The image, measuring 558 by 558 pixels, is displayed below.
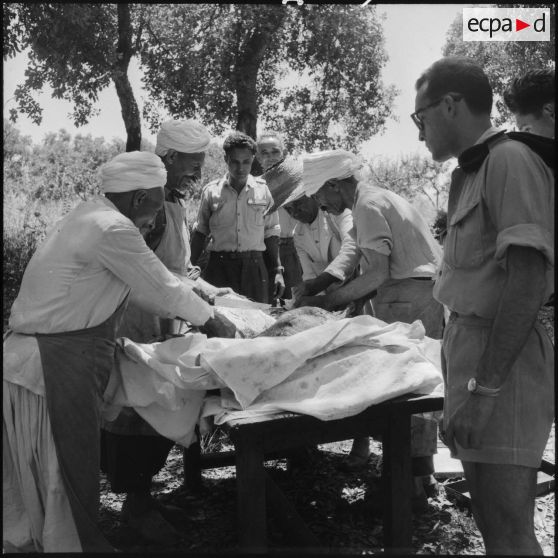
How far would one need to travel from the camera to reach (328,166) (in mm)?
3434

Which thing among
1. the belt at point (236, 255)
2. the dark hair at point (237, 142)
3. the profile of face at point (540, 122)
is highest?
the dark hair at point (237, 142)

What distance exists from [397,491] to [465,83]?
166 centimetres

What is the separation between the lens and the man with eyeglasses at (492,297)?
1812 millimetres

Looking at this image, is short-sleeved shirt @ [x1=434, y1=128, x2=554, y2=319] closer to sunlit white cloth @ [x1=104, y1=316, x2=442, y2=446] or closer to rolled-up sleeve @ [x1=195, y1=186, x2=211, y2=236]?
sunlit white cloth @ [x1=104, y1=316, x2=442, y2=446]

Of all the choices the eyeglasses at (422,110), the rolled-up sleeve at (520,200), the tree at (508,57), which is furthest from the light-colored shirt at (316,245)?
the tree at (508,57)

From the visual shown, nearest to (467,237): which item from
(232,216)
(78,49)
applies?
(232,216)

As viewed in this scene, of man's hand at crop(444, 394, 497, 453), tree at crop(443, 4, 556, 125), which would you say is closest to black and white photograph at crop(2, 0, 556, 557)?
man's hand at crop(444, 394, 497, 453)

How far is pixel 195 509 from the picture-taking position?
379 cm

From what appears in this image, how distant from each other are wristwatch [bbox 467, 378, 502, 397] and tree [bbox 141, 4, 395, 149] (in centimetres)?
1009

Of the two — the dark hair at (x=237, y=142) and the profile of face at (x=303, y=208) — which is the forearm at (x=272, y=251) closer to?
the dark hair at (x=237, y=142)

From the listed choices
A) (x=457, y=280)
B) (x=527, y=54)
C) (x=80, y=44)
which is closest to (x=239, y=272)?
(x=457, y=280)

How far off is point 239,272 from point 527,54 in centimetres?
504

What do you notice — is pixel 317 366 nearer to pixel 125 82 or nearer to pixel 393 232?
pixel 393 232

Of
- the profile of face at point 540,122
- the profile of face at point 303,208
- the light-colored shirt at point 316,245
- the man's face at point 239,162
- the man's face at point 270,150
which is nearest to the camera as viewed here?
the profile of face at point 540,122
